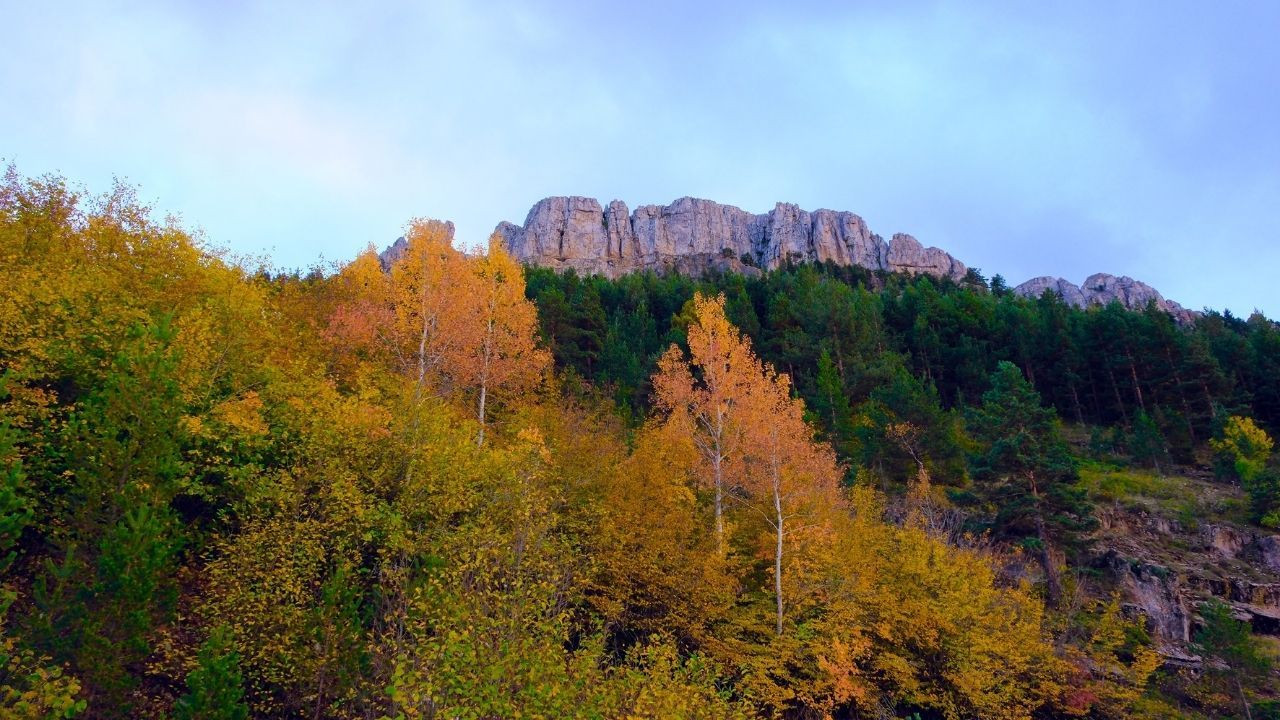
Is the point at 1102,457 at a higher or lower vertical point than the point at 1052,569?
higher

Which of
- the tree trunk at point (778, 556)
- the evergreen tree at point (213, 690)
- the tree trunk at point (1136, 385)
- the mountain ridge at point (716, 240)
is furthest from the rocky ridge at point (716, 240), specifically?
the evergreen tree at point (213, 690)

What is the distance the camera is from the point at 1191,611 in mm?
29250

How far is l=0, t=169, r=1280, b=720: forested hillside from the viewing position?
39.8 ft

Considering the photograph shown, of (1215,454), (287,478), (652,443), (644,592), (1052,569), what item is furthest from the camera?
(1215,454)

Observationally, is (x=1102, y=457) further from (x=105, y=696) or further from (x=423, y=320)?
(x=105, y=696)

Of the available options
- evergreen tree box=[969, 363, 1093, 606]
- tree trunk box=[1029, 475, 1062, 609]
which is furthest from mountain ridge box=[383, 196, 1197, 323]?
tree trunk box=[1029, 475, 1062, 609]

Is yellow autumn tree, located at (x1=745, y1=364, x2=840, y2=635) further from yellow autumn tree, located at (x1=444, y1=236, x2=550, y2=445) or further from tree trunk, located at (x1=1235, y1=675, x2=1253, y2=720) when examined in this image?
tree trunk, located at (x1=1235, y1=675, x2=1253, y2=720)

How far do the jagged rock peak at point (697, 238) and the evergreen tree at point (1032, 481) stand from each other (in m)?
110

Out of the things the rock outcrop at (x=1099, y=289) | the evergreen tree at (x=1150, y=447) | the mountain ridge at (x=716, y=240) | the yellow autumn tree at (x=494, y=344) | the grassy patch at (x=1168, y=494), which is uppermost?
the mountain ridge at (x=716, y=240)

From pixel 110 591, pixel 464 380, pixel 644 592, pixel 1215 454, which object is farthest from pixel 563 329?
pixel 1215 454

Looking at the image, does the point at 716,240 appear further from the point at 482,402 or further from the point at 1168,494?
the point at 482,402

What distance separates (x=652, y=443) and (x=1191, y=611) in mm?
27323

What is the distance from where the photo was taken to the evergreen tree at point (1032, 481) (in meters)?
30.1

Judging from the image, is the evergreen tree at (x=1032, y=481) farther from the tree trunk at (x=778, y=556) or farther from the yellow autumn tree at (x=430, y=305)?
the yellow autumn tree at (x=430, y=305)
